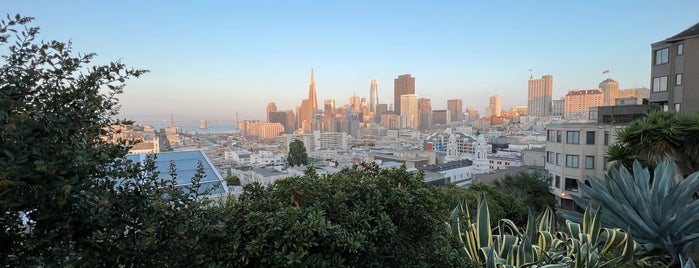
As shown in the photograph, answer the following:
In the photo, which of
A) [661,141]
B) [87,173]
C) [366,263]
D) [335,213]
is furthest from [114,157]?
[661,141]

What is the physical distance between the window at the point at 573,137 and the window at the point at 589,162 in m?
0.91

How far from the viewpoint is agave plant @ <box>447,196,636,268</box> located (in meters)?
3.56

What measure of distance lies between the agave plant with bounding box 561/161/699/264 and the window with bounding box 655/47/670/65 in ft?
54.1

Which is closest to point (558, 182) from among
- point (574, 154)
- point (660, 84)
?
point (574, 154)

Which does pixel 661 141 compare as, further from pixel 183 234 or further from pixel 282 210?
pixel 183 234

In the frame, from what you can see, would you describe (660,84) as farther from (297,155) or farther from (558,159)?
(297,155)

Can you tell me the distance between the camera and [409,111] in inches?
7771

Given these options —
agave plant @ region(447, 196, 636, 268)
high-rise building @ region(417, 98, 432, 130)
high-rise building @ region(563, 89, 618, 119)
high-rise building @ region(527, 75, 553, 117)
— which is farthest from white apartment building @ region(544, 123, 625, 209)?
high-rise building @ region(417, 98, 432, 130)

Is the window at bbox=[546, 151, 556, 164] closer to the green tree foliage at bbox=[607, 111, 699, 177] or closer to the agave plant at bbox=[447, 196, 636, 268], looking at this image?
the green tree foliage at bbox=[607, 111, 699, 177]

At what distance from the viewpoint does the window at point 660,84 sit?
18.6 m

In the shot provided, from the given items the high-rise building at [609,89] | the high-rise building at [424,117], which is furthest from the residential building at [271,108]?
the high-rise building at [609,89]

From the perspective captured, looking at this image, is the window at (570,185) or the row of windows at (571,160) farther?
the window at (570,185)

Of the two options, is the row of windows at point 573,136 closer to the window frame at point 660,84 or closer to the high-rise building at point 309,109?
the window frame at point 660,84

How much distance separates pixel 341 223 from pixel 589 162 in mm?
21142
